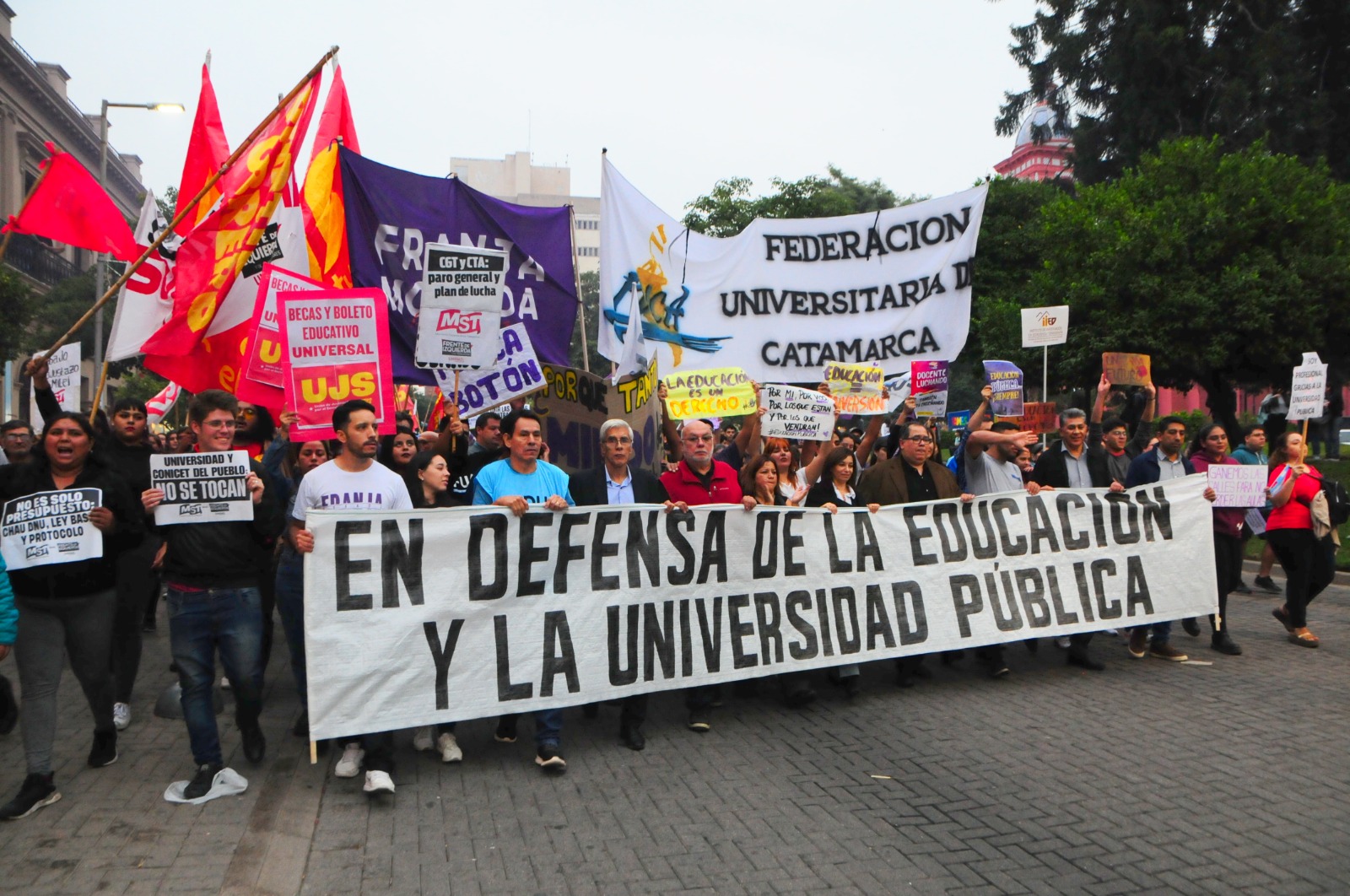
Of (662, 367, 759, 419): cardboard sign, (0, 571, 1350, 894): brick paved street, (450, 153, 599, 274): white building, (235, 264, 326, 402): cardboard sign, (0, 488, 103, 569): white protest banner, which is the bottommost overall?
(0, 571, 1350, 894): brick paved street

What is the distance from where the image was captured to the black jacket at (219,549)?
521cm

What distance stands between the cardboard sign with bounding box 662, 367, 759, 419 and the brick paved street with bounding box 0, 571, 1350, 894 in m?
2.44

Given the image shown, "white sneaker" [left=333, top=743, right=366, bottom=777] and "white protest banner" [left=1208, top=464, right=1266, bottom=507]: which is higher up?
"white protest banner" [left=1208, top=464, right=1266, bottom=507]

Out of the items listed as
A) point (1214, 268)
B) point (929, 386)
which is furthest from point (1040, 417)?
point (1214, 268)

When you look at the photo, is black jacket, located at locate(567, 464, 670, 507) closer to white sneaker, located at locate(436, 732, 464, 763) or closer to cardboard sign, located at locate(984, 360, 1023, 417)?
white sneaker, located at locate(436, 732, 464, 763)

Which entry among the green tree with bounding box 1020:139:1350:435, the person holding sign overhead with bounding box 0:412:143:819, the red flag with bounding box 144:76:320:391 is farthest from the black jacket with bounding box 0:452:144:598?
the green tree with bounding box 1020:139:1350:435

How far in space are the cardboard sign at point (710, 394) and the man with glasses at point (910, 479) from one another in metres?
1.18

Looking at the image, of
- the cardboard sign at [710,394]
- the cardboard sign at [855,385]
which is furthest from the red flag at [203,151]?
the cardboard sign at [855,385]

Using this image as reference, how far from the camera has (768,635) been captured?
6.62 m

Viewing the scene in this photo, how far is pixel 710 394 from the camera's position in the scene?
8.71 m

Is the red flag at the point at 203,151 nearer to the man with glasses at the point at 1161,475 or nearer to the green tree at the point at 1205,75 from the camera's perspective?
the man with glasses at the point at 1161,475

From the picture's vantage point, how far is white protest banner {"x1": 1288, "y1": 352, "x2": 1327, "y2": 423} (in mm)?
9148

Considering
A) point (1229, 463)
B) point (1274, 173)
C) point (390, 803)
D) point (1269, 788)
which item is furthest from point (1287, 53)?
point (390, 803)

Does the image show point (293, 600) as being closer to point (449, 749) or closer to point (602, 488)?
point (449, 749)
